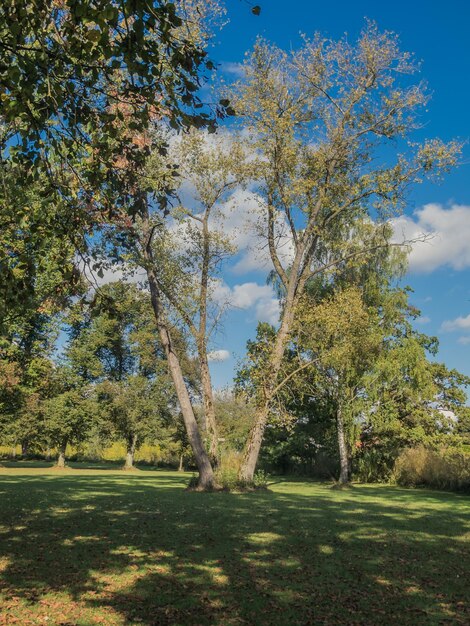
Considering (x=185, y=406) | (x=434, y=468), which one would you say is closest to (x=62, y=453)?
(x=185, y=406)

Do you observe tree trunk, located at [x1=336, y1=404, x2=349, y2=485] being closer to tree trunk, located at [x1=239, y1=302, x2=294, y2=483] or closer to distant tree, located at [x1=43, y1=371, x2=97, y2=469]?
tree trunk, located at [x1=239, y1=302, x2=294, y2=483]

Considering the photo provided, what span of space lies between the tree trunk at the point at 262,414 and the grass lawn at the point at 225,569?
9.44 m

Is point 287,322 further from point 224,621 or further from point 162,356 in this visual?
point 162,356

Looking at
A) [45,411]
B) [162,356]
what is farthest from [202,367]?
[162,356]

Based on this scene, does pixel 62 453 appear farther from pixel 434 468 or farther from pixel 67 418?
pixel 434 468

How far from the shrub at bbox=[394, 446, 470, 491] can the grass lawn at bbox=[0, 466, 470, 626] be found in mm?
13712

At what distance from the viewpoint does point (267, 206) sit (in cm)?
2266

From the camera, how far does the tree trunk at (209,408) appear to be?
2067 cm

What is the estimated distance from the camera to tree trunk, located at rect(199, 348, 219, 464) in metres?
20.7

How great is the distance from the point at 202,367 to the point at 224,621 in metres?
16.9

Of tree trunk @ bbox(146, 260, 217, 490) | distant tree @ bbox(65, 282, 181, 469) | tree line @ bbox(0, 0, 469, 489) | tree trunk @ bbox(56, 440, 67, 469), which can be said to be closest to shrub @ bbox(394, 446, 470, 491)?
tree line @ bbox(0, 0, 469, 489)

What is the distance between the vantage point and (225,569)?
6.36 m

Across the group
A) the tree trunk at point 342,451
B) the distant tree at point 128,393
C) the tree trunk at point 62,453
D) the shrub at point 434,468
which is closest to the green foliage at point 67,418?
the tree trunk at point 62,453

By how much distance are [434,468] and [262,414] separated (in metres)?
9.83
